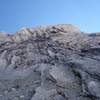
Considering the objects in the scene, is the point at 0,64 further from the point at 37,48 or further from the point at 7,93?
the point at 7,93

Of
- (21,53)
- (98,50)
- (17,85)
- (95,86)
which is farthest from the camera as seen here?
(21,53)

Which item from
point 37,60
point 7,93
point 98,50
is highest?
point 98,50

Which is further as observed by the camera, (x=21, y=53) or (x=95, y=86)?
(x=21, y=53)

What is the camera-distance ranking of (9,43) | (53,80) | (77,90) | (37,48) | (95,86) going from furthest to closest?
(9,43) → (37,48) → (53,80) → (77,90) → (95,86)

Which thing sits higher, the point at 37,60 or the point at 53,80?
the point at 37,60

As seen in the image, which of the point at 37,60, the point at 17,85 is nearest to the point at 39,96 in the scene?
the point at 17,85

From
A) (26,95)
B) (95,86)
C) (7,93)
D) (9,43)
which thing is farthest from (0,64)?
(95,86)

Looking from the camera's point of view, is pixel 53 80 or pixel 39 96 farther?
pixel 53 80

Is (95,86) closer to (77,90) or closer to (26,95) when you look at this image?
(77,90)

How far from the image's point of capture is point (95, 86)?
33.9ft

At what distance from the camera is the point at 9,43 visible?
1480 inches

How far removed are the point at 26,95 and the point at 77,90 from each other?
5.72 meters

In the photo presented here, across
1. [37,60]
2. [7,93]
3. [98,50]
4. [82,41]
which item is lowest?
[7,93]

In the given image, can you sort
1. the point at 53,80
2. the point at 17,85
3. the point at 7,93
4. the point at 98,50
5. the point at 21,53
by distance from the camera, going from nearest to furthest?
the point at 7,93, the point at 53,80, the point at 17,85, the point at 98,50, the point at 21,53
